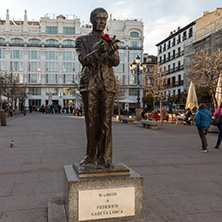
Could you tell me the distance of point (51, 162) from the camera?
5922 mm

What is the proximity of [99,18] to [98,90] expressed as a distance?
0.88m

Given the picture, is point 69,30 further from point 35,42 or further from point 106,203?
point 106,203

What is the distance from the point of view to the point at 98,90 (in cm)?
297

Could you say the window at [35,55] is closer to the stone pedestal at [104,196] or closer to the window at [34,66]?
the window at [34,66]

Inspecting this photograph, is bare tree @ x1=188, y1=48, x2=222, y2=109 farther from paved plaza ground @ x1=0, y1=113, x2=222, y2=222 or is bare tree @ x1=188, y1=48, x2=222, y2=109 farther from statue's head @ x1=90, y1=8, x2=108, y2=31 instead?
statue's head @ x1=90, y1=8, x2=108, y2=31

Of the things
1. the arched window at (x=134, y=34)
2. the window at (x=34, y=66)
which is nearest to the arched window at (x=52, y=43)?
the window at (x=34, y=66)

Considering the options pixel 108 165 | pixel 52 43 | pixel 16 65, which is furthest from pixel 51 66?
pixel 108 165

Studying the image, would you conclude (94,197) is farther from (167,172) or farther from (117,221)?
(167,172)

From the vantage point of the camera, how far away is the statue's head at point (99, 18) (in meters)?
2.97

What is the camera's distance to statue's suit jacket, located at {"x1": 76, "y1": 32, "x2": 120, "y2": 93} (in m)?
2.90

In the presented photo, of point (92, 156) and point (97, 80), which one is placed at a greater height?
point (97, 80)

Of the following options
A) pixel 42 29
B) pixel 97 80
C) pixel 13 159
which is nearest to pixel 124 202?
pixel 97 80

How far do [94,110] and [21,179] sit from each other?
2.48m

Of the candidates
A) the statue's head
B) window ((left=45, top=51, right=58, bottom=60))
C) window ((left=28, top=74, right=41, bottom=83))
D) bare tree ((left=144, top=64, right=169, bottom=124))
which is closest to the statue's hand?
the statue's head
